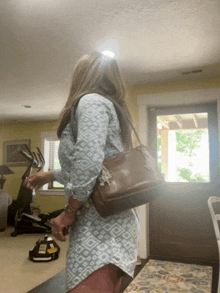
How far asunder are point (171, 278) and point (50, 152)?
4.54m

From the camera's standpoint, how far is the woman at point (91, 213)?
0.72 meters

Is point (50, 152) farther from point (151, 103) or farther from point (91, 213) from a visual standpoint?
point (91, 213)

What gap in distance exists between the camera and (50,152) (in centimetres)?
656

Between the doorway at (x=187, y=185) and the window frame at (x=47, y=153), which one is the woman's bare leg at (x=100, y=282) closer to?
the doorway at (x=187, y=185)

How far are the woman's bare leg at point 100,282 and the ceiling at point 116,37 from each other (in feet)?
2.27

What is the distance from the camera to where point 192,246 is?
334cm

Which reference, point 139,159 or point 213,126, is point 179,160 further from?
point 139,159

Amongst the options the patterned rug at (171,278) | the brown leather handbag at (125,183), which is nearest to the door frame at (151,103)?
the patterned rug at (171,278)

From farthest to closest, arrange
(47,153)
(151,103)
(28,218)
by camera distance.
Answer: (47,153)
(28,218)
(151,103)

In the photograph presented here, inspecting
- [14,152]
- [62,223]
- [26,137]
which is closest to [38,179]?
[62,223]

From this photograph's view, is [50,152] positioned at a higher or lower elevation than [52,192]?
higher

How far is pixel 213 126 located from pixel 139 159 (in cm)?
292

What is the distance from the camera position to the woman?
72 centimetres

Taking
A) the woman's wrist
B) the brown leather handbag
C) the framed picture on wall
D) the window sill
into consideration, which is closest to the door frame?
the woman's wrist
